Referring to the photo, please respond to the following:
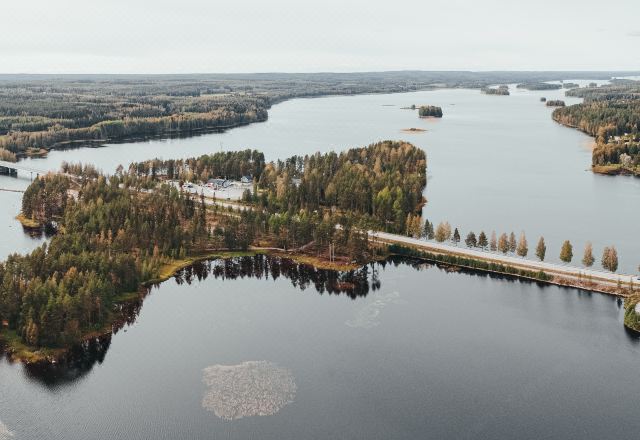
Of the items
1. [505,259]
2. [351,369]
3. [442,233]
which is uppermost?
[442,233]

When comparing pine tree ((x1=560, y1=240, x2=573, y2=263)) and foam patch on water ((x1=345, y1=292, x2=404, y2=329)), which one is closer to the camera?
Answer: foam patch on water ((x1=345, y1=292, x2=404, y2=329))

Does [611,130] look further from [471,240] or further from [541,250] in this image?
[541,250]

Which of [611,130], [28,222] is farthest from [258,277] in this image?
[611,130]

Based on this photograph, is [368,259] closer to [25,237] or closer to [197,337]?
[197,337]

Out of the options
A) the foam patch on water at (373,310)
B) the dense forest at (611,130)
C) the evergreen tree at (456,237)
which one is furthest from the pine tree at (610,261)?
the dense forest at (611,130)

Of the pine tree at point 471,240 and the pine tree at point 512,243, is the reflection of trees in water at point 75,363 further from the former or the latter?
the pine tree at point 512,243

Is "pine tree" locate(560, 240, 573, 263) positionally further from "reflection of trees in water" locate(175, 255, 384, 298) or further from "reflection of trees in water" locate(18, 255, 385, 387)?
"reflection of trees in water" locate(175, 255, 384, 298)

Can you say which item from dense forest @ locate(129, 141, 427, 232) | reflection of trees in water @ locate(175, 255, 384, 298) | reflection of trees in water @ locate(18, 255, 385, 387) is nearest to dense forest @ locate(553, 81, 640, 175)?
dense forest @ locate(129, 141, 427, 232)
